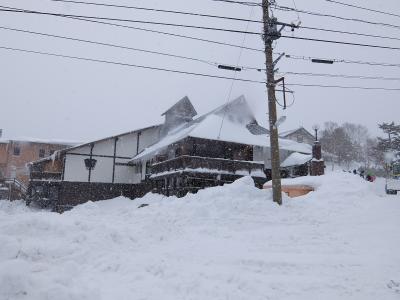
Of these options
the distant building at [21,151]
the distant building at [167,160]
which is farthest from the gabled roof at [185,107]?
the distant building at [21,151]

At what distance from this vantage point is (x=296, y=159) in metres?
30.8

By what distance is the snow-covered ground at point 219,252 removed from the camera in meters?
6.28

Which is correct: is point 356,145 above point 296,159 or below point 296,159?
above

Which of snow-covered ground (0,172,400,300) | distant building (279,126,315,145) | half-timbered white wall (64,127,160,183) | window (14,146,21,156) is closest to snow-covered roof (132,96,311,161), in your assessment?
half-timbered white wall (64,127,160,183)

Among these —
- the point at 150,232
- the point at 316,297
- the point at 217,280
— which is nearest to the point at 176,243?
the point at 150,232

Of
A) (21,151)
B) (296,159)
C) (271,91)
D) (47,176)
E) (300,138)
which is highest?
(300,138)

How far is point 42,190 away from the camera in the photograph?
3412 cm

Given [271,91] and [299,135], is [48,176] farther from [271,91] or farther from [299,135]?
[299,135]

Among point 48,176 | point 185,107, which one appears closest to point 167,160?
point 185,107

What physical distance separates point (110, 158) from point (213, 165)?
41.6 feet

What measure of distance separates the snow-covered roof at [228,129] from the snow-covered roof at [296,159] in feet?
2.59

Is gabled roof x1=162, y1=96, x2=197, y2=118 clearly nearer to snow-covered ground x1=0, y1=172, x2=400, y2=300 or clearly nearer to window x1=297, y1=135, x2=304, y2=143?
window x1=297, y1=135, x2=304, y2=143

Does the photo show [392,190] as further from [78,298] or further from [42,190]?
[42,190]

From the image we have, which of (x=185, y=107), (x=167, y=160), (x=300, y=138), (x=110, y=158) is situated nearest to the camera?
(x=167, y=160)
